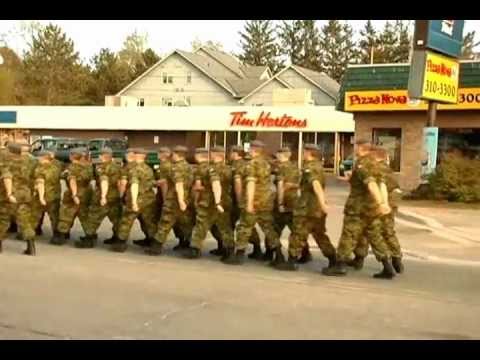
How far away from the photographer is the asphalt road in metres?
6.49

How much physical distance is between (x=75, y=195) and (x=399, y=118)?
51.5 ft

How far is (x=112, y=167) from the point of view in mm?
11555

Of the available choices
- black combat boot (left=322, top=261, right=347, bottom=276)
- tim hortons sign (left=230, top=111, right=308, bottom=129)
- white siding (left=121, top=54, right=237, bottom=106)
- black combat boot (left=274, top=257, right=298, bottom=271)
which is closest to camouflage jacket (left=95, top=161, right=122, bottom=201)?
black combat boot (left=274, top=257, right=298, bottom=271)

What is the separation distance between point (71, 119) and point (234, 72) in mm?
21227

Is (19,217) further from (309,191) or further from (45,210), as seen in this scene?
(309,191)

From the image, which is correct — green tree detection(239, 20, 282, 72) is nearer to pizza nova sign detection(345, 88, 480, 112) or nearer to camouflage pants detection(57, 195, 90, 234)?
pizza nova sign detection(345, 88, 480, 112)

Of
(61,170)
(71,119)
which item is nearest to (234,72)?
(71,119)

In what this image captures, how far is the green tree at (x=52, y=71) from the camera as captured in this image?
2864 inches

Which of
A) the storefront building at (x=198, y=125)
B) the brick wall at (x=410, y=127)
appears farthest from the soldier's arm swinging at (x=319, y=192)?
the storefront building at (x=198, y=125)

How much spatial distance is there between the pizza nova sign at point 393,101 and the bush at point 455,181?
3409 millimetres

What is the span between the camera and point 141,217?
1135 centimetres

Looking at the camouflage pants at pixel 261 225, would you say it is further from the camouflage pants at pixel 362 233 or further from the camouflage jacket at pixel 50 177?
the camouflage jacket at pixel 50 177

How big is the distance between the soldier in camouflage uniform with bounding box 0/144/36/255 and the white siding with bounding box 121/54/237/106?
46.6 meters
